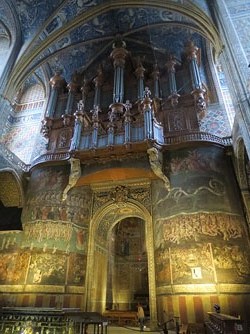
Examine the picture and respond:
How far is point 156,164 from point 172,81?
6.27 meters

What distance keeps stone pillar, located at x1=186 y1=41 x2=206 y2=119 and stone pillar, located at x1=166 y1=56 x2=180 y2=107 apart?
996mm

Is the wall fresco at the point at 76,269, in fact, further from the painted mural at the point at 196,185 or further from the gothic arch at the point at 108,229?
the painted mural at the point at 196,185

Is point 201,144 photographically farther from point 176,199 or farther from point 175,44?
point 175,44

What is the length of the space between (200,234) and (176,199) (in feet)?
6.30

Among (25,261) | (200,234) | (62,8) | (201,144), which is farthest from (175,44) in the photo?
(25,261)

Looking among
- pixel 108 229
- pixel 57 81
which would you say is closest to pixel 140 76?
pixel 57 81

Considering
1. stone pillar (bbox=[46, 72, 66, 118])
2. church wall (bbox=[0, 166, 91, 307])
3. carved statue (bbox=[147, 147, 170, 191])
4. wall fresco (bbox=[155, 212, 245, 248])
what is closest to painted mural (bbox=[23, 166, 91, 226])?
church wall (bbox=[0, 166, 91, 307])

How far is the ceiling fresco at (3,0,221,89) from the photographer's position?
12977 mm

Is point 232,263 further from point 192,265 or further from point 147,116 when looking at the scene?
point 147,116

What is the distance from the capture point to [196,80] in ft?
46.4

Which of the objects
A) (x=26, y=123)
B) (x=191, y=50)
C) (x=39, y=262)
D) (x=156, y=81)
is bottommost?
(x=39, y=262)

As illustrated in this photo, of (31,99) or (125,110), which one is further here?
(31,99)

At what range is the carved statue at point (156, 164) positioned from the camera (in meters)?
→ 11.7

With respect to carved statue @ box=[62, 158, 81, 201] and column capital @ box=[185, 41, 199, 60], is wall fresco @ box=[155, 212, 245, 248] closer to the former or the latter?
carved statue @ box=[62, 158, 81, 201]
